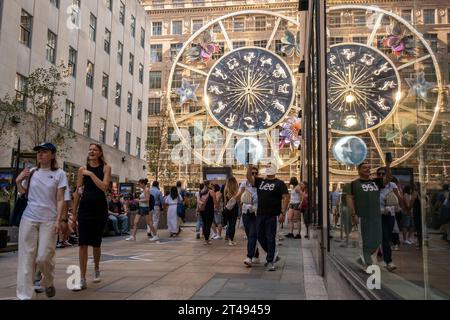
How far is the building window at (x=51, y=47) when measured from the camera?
25.6 metres

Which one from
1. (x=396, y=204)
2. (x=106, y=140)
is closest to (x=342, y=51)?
(x=396, y=204)

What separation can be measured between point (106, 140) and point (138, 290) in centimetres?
2952

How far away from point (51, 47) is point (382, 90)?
26150 mm

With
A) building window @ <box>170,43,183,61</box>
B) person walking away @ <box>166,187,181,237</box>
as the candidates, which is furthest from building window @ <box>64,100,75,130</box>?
building window @ <box>170,43,183,61</box>

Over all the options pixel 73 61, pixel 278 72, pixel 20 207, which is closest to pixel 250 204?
pixel 20 207

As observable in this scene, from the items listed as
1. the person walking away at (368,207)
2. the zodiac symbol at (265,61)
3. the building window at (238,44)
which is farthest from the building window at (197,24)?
the person walking away at (368,207)

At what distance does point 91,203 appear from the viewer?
6.03 meters

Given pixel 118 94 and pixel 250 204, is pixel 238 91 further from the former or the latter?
pixel 250 204

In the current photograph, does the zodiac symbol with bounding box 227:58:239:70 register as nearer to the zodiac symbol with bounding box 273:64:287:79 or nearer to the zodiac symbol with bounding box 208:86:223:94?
the zodiac symbol with bounding box 208:86:223:94

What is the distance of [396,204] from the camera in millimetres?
2473

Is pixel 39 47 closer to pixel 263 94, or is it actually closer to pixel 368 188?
pixel 368 188

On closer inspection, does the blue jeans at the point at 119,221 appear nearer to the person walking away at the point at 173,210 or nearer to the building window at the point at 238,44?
the person walking away at the point at 173,210

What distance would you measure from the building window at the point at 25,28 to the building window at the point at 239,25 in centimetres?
3753

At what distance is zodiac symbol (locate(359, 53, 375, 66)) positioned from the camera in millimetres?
3203
